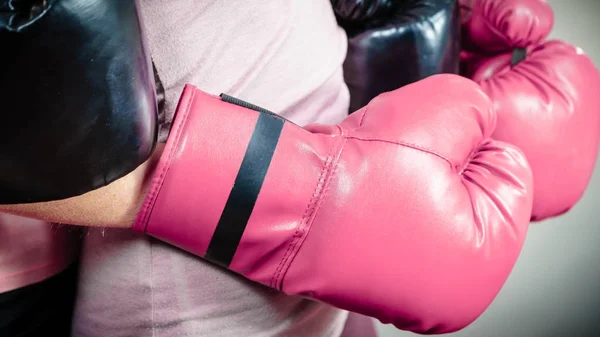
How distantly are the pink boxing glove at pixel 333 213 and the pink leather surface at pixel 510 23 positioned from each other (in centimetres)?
41

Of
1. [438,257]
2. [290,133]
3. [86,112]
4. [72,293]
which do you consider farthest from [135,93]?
[72,293]

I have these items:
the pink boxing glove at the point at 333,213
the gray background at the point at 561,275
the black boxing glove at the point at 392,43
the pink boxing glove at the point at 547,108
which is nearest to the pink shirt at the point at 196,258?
the pink boxing glove at the point at 333,213

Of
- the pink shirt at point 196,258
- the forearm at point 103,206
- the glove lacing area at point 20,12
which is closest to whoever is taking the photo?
the glove lacing area at point 20,12

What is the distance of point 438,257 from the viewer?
1.61 feet

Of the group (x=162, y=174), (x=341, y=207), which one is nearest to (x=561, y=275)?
(x=341, y=207)

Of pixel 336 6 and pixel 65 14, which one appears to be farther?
pixel 336 6

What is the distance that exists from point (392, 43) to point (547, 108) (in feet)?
0.84

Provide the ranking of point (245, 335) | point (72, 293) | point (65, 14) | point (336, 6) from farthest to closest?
point (336, 6)
point (72, 293)
point (245, 335)
point (65, 14)

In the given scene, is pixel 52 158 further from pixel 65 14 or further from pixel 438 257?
pixel 438 257

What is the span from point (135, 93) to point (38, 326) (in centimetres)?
47

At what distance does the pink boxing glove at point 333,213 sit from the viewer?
1.54 ft

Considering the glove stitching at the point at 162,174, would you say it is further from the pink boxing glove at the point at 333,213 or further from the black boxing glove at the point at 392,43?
the black boxing glove at the point at 392,43

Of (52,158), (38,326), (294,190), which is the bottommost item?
(38,326)

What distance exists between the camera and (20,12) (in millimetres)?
314
